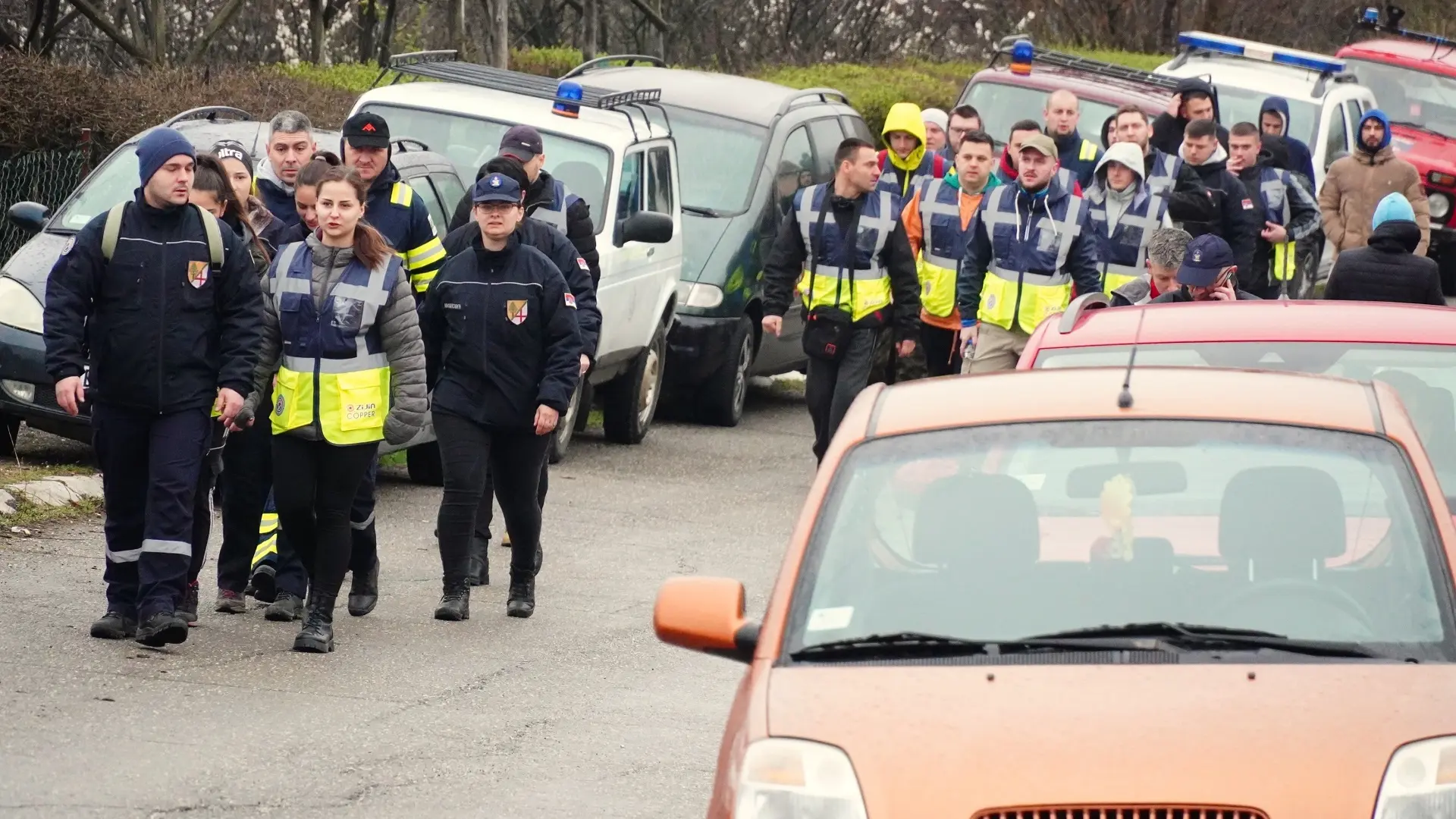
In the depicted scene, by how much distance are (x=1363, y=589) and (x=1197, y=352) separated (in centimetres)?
240

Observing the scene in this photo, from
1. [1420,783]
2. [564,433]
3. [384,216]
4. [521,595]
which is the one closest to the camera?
[1420,783]

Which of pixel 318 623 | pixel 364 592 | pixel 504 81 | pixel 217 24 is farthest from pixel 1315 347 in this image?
pixel 217 24

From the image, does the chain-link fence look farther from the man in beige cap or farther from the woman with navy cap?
the woman with navy cap

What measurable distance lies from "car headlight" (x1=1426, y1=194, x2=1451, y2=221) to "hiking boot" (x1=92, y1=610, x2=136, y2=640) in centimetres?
1827

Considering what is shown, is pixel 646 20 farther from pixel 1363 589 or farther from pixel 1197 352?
pixel 1363 589

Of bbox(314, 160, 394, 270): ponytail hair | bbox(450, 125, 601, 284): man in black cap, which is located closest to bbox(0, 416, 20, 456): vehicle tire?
bbox(450, 125, 601, 284): man in black cap

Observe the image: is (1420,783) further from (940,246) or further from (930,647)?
(940,246)

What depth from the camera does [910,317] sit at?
465 inches

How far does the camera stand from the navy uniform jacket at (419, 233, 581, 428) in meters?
8.91

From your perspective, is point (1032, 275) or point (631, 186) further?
point (631, 186)

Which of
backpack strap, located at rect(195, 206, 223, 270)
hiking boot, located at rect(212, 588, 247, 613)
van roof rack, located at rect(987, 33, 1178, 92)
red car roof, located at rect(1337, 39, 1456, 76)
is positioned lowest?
hiking boot, located at rect(212, 588, 247, 613)

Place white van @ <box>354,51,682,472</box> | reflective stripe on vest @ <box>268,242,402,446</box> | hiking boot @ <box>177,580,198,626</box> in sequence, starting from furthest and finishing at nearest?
white van @ <box>354,51,682,472</box> < hiking boot @ <box>177,580,198,626</box> < reflective stripe on vest @ <box>268,242,402,446</box>

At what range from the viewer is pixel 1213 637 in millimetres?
4598

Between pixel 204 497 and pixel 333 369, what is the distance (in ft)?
2.39
